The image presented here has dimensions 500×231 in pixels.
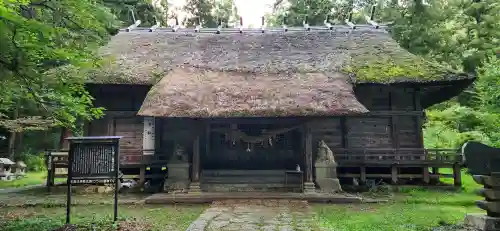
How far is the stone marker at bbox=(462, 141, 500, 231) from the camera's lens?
7094mm

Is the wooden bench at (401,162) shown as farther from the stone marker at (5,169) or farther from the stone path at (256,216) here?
the stone marker at (5,169)

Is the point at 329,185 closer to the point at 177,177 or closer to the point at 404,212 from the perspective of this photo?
the point at 404,212

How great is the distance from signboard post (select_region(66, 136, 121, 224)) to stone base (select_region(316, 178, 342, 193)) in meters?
7.05

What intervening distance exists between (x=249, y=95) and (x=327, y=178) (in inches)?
157

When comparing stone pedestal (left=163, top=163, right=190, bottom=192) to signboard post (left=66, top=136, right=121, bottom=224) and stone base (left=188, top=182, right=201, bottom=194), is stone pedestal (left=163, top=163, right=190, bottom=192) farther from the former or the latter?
signboard post (left=66, top=136, right=121, bottom=224)

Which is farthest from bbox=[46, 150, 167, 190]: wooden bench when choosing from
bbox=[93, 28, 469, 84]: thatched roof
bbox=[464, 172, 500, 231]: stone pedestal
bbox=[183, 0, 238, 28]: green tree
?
bbox=[183, 0, 238, 28]: green tree

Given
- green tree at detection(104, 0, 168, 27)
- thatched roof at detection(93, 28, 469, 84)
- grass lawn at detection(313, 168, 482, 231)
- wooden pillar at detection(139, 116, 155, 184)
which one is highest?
green tree at detection(104, 0, 168, 27)

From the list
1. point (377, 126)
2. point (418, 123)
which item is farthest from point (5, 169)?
point (418, 123)

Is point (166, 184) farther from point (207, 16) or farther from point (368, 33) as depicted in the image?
point (207, 16)

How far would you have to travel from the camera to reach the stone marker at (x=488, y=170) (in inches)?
279

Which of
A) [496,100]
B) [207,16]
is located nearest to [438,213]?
[496,100]

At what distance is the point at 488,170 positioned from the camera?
23.6ft

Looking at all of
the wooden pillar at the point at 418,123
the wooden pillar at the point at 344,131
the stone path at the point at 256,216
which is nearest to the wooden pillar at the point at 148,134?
the stone path at the point at 256,216

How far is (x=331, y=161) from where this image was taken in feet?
41.7
